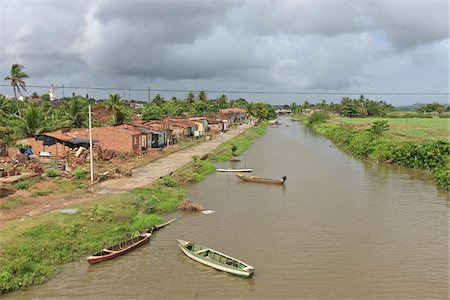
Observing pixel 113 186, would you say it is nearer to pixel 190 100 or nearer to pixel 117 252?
pixel 117 252

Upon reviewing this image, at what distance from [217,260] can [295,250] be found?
13.5 feet

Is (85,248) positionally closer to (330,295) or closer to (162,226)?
(162,226)

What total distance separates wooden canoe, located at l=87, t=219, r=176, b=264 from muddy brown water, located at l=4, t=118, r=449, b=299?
28cm

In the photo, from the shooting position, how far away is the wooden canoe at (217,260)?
15.5 meters

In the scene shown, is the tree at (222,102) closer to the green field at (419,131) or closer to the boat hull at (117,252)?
the green field at (419,131)

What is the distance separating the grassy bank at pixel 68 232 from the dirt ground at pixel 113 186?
125cm

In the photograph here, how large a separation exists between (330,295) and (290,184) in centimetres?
1988

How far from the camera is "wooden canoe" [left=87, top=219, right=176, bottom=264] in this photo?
16.7 m

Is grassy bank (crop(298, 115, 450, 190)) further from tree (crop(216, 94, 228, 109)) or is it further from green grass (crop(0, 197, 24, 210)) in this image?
tree (crop(216, 94, 228, 109))

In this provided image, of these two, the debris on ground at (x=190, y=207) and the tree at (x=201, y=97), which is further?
the tree at (x=201, y=97)

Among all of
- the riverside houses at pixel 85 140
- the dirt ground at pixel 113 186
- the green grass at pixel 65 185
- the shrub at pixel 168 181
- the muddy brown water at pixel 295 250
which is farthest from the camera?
the riverside houses at pixel 85 140

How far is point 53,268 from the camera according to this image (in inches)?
632

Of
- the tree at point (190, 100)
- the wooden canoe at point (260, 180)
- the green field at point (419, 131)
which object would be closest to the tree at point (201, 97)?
the tree at point (190, 100)

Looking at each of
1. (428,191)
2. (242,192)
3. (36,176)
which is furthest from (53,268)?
(428,191)
